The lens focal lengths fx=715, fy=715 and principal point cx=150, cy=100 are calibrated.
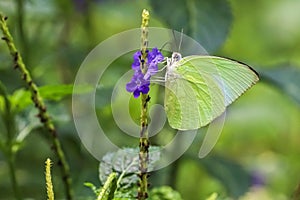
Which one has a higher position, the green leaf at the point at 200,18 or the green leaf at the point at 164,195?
the green leaf at the point at 200,18

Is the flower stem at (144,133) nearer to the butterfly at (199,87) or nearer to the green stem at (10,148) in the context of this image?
the butterfly at (199,87)

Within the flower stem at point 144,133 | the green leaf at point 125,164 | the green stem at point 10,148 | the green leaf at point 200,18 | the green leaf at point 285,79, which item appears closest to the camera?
the flower stem at point 144,133

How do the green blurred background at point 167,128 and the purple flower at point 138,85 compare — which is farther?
the green blurred background at point 167,128

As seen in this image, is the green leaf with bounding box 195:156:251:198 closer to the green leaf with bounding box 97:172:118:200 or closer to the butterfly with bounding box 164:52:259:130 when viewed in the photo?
the butterfly with bounding box 164:52:259:130

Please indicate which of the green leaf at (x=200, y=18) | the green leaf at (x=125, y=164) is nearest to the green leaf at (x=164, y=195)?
the green leaf at (x=125, y=164)

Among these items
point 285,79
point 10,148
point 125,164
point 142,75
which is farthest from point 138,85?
point 285,79

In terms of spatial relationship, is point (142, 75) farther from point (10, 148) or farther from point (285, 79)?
point (285, 79)

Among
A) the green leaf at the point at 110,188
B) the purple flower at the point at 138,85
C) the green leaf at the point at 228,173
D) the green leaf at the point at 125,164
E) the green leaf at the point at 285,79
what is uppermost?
the green leaf at the point at 285,79

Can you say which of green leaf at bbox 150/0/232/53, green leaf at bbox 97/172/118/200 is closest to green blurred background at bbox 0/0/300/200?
green leaf at bbox 150/0/232/53
